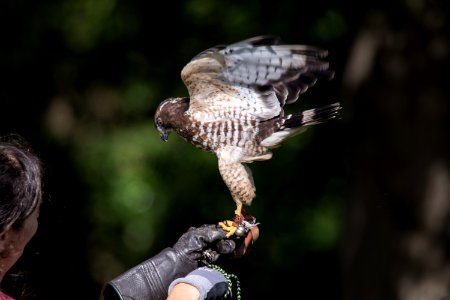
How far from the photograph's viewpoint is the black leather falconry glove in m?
2.32

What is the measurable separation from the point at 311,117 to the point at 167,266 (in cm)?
81

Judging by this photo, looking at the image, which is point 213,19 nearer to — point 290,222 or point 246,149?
point 290,222

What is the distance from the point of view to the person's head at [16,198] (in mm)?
1828

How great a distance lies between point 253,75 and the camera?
9.01 feet

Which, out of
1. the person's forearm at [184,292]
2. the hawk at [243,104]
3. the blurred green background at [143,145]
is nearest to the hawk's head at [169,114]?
the hawk at [243,104]

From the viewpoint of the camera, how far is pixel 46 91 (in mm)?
7219

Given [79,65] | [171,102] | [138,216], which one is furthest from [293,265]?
[171,102]

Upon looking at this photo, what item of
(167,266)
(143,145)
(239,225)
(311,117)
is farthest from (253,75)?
(143,145)

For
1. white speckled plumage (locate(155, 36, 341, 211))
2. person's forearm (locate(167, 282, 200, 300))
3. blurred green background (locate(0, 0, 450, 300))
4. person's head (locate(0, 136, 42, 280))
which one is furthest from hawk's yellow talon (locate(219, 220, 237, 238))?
blurred green background (locate(0, 0, 450, 300))

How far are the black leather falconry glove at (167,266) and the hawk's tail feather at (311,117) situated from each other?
1.61ft

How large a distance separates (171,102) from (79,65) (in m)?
4.47

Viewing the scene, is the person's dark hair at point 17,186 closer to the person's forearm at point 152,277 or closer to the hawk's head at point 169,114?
the person's forearm at point 152,277

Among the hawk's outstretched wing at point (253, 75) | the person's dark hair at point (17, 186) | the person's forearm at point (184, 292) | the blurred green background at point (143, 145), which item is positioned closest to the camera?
the person's dark hair at point (17, 186)

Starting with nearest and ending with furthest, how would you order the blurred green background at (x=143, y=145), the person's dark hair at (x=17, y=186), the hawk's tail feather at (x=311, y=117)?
the person's dark hair at (x=17, y=186)
the hawk's tail feather at (x=311, y=117)
the blurred green background at (x=143, y=145)
